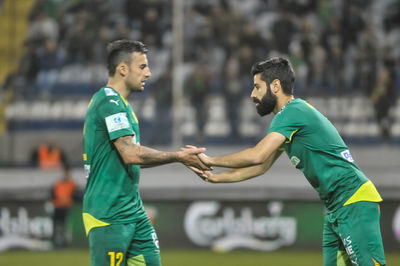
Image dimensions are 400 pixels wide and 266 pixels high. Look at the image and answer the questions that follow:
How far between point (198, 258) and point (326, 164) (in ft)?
24.5

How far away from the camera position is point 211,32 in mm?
14719

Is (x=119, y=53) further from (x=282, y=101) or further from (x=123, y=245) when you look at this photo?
(x=123, y=245)

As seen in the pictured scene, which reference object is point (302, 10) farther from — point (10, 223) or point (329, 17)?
point (10, 223)

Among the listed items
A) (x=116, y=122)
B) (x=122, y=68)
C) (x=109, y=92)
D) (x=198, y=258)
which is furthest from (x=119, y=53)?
(x=198, y=258)

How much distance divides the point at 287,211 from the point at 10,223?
5.26 metres

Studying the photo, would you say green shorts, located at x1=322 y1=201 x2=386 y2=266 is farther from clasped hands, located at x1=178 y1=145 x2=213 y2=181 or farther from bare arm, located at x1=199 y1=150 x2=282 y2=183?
clasped hands, located at x1=178 y1=145 x2=213 y2=181

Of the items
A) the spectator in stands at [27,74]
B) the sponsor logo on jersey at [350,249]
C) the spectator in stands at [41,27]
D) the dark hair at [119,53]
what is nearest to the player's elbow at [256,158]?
the sponsor logo on jersey at [350,249]

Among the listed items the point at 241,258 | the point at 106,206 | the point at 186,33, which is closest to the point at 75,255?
the point at 241,258

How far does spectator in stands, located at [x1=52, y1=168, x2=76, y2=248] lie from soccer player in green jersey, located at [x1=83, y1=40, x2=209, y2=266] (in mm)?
8608

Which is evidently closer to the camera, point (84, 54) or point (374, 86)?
point (374, 86)

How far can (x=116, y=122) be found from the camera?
5.04m

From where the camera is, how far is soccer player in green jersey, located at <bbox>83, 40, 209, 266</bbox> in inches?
197

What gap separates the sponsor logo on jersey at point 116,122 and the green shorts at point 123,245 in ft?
2.25

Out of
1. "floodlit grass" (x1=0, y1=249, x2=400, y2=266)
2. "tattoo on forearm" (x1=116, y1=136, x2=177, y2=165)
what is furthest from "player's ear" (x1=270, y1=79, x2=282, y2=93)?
"floodlit grass" (x1=0, y1=249, x2=400, y2=266)
